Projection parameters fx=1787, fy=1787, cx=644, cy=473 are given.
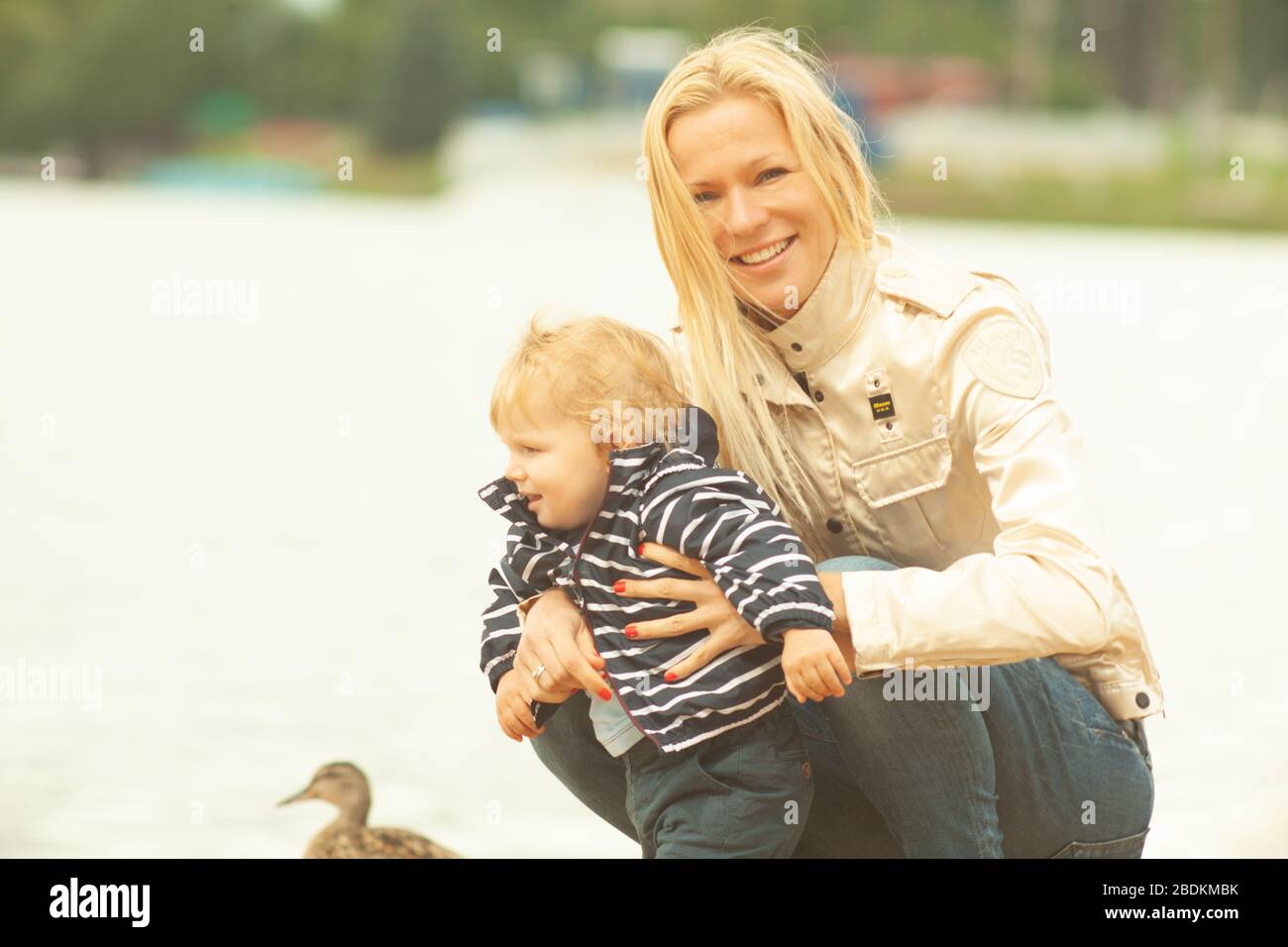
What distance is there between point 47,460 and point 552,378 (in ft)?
20.9

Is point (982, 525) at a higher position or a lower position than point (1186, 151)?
lower

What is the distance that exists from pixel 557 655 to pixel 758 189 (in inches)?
25.2

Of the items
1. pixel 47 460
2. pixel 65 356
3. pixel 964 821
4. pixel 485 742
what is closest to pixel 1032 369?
pixel 964 821

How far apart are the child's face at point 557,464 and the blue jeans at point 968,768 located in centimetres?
28

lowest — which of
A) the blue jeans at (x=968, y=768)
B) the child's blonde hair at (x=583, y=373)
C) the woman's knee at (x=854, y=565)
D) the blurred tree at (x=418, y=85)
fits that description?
the blue jeans at (x=968, y=768)

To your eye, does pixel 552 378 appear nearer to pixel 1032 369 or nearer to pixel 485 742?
pixel 1032 369

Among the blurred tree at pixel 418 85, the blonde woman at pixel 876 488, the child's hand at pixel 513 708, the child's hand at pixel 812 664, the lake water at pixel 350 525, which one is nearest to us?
the child's hand at pixel 812 664

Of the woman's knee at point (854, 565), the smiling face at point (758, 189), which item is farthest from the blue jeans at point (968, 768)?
the smiling face at point (758, 189)

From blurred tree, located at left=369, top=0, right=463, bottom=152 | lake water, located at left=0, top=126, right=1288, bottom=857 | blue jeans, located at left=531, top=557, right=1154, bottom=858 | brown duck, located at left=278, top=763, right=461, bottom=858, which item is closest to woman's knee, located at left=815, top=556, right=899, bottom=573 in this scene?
blue jeans, located at left=531, top=557, right=1154, bottom=858

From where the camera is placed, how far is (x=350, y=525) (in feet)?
22.0

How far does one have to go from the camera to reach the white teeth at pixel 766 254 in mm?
2279

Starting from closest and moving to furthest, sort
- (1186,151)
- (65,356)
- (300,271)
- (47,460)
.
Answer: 1. (47,460)
2. (65,356)
3. (300,271)
4. (1186,151)

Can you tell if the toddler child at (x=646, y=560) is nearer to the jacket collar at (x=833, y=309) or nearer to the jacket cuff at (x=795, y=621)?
the jacket cuff at (x=795, y=621)

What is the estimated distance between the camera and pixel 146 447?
8.42 m
